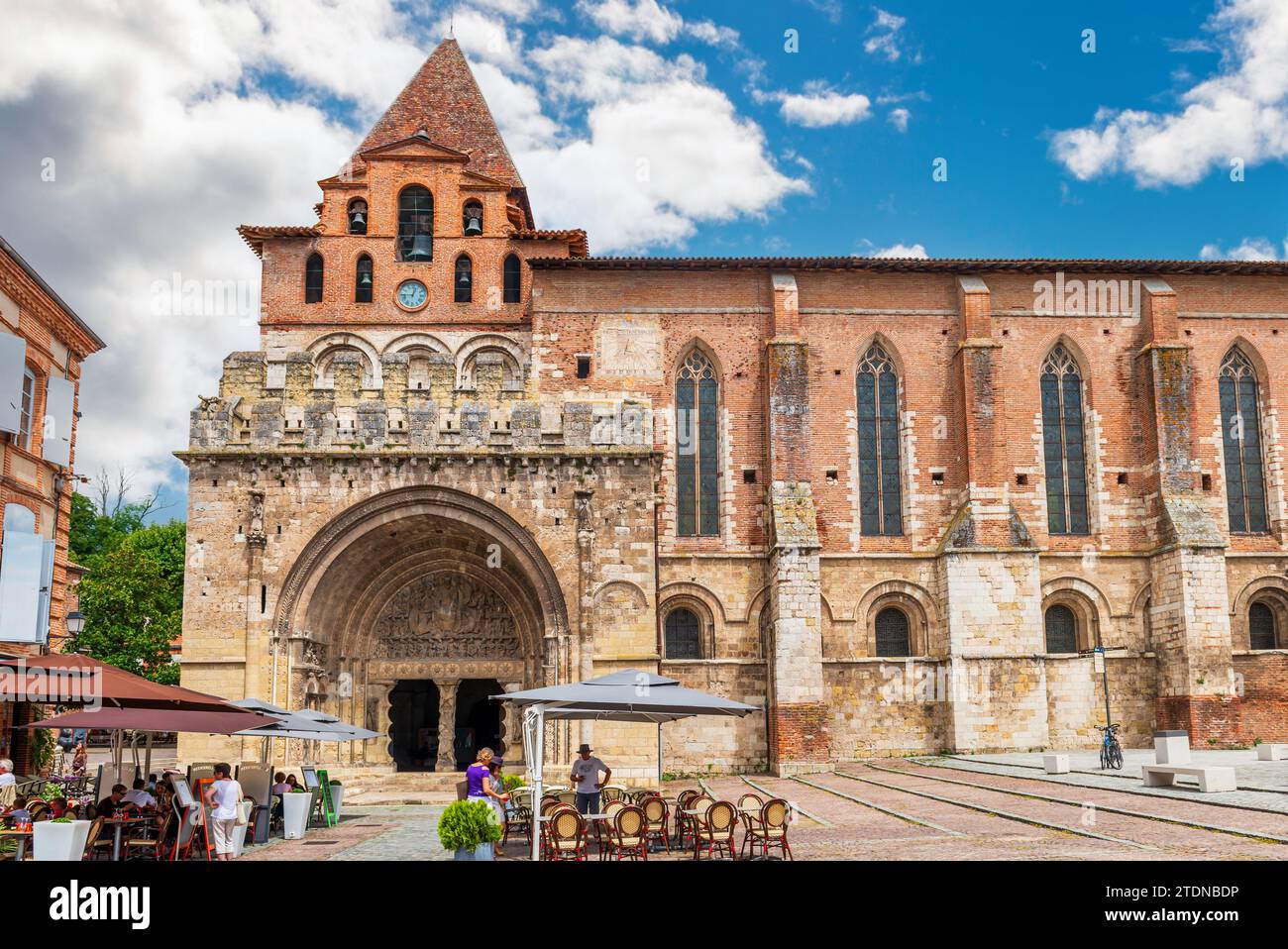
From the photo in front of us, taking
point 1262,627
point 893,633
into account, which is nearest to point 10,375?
point 893,633

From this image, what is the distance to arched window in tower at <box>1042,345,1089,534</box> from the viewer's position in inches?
1289

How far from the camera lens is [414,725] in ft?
94.9

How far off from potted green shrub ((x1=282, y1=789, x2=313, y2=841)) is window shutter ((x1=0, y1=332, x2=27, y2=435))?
9565 mm

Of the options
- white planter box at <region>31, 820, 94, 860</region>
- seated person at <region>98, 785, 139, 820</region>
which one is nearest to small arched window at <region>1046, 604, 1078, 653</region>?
seated person at <region>98, 785, 139, 820</region>

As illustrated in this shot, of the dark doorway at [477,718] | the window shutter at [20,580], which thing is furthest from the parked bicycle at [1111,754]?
the window shutter at [20,580]

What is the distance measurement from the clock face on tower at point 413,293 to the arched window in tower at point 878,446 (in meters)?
12.4

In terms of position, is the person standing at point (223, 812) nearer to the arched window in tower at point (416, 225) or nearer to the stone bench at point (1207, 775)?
the stone bench at point (1207, 775)

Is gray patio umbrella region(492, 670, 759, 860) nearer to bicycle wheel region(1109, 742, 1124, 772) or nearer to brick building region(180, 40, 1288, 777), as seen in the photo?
brick building region(180, 40, 1288, 777)

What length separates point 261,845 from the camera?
16891 millimetres

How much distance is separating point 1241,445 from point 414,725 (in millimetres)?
24103

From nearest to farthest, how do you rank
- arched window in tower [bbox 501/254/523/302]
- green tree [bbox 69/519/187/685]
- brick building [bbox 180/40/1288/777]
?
brick building [bbox 180/40/1288/777], arched window in tower [bbox 501/254/523/302], green tree [bbox 69/519/187/685]

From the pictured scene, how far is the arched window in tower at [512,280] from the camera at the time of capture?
33281 mm

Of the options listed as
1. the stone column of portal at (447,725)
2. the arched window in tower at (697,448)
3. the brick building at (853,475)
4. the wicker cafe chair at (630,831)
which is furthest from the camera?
the arched window in tower at (697,448)
